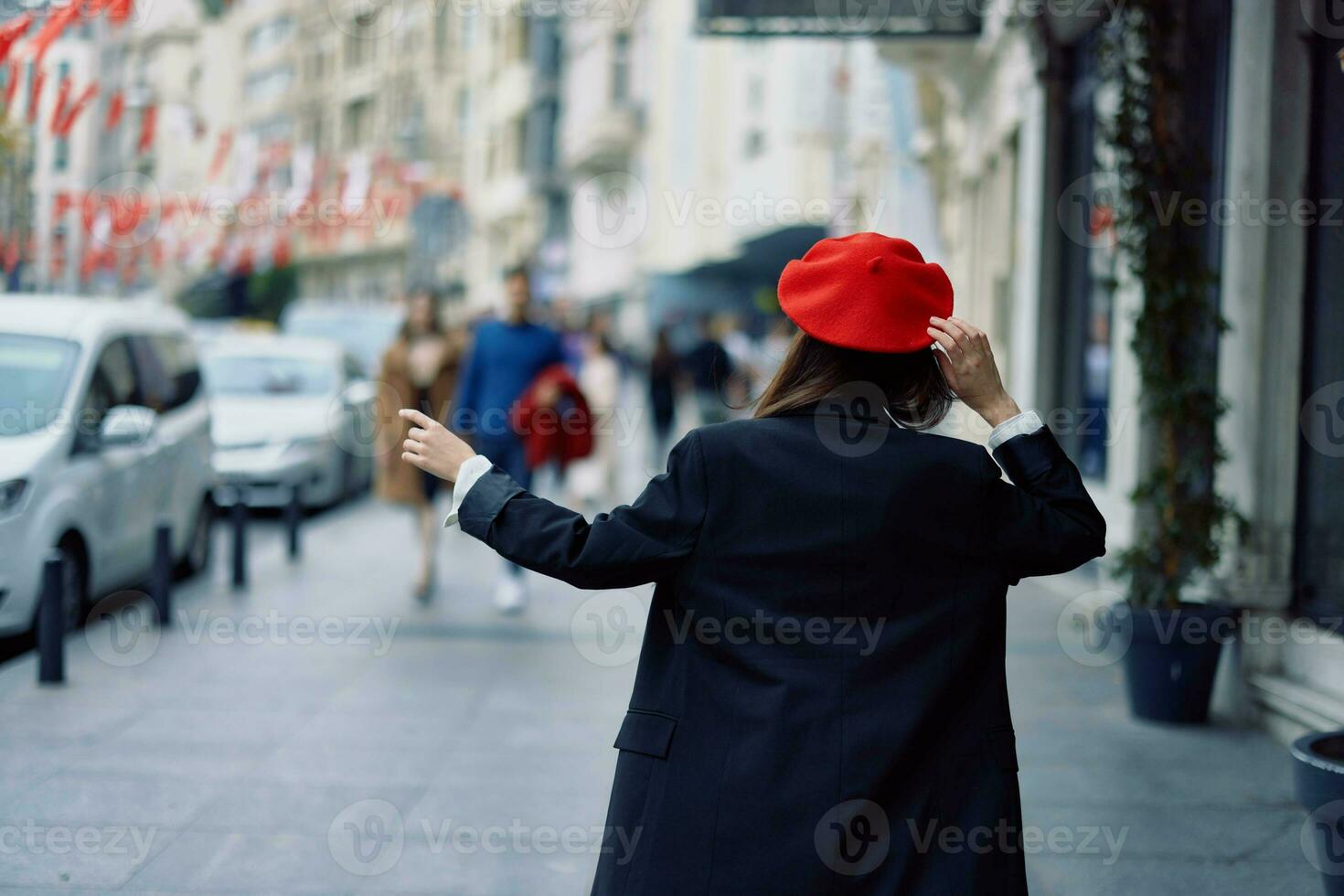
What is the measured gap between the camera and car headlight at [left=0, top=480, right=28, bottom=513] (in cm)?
766

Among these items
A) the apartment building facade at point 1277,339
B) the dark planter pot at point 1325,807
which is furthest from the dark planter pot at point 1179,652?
the dark planter pot at point 1325,807

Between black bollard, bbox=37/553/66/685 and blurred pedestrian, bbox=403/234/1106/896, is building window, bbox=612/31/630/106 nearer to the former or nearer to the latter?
black bollard, bbox=37/553/66/685

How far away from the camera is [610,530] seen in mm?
2510

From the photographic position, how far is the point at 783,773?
8.13ft

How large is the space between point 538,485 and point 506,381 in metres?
8.51

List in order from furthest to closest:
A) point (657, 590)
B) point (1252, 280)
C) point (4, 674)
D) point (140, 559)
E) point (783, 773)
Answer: point (140, 559) → point (4, 674) → point (1252, 280) → point (657, 590) → point (783, 773)

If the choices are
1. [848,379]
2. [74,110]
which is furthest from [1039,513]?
[74,110]

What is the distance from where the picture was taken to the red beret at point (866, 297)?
2.56 meters

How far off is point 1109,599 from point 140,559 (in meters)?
5.62

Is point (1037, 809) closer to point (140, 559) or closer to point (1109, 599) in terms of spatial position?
point (1109, 599)

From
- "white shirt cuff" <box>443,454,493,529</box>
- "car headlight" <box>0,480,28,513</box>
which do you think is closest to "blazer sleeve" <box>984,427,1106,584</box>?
"white shirt cuff" <box>443,454,493,529</box>

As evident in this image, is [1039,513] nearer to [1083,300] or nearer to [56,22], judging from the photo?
[56,22]

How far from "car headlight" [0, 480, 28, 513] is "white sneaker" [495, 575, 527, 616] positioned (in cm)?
287

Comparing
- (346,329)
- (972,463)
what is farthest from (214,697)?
(346,329)
